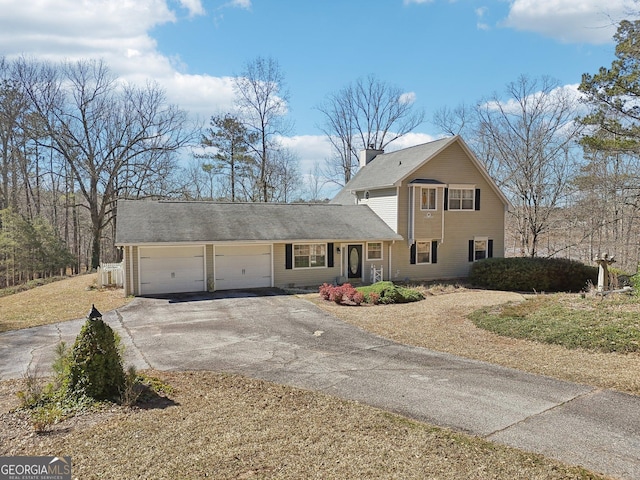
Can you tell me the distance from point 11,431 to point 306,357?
542 centimetres

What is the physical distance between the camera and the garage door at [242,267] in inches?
754

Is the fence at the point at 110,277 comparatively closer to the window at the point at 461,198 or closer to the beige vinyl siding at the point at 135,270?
the beige vinyl siding at the point at 135,270

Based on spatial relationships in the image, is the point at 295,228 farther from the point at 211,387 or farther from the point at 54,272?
the point at 54,272

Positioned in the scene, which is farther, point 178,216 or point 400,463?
point 178,216

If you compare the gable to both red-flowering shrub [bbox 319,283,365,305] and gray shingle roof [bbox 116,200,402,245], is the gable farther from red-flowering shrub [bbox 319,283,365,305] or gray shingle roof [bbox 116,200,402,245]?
red-flowering shrub [bbox 319,283,365,305]

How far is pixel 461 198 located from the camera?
23.2m

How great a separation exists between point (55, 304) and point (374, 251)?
1416cm

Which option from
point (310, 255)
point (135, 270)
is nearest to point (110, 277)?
point (135, 270)

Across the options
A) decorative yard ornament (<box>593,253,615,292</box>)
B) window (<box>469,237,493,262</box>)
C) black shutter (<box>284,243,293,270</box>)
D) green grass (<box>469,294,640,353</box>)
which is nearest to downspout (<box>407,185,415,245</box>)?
window (<box>469,237,493,262</box>)

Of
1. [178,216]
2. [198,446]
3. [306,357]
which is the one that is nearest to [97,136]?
[178,216]

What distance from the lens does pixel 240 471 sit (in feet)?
15.3

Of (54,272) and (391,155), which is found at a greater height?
(391,155)

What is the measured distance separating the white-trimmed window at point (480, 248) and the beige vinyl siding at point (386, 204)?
500 centimetres

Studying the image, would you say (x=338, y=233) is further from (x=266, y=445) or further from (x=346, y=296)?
(x=266, y=445)
